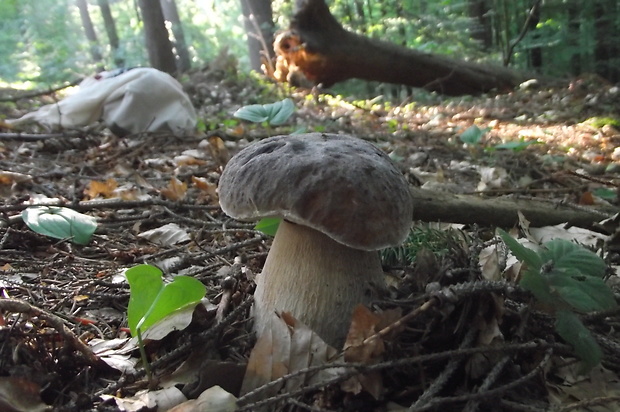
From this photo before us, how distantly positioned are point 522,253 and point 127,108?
14.0 feet

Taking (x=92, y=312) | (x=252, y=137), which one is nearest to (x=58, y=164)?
(x=252, y=137)

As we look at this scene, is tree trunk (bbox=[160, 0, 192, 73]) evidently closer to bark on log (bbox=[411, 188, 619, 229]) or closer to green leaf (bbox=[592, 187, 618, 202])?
green leaf (bbox=[592, 187, 618, 202])

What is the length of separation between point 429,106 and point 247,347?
7330mm

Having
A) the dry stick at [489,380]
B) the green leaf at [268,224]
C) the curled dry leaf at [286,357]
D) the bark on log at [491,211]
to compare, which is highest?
the green leaf at [268,224]

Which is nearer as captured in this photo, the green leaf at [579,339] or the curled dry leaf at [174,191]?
the green leaf at [579,339]

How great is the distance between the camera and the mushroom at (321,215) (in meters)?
1.28

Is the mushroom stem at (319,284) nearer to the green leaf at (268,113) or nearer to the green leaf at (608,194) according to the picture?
the green leaf at (268,113)

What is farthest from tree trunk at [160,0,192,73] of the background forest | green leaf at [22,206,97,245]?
green leaf at [22,206,97,245]

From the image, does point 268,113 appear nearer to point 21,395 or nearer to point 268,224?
point 268,224

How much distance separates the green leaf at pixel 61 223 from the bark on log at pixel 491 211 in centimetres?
140

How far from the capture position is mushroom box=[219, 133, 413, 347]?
4.19 feet

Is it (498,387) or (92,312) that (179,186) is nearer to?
(92,312)

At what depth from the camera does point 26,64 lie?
16.3m

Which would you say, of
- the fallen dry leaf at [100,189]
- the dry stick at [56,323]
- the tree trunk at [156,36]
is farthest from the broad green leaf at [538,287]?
the tree trunk at [156,36]
